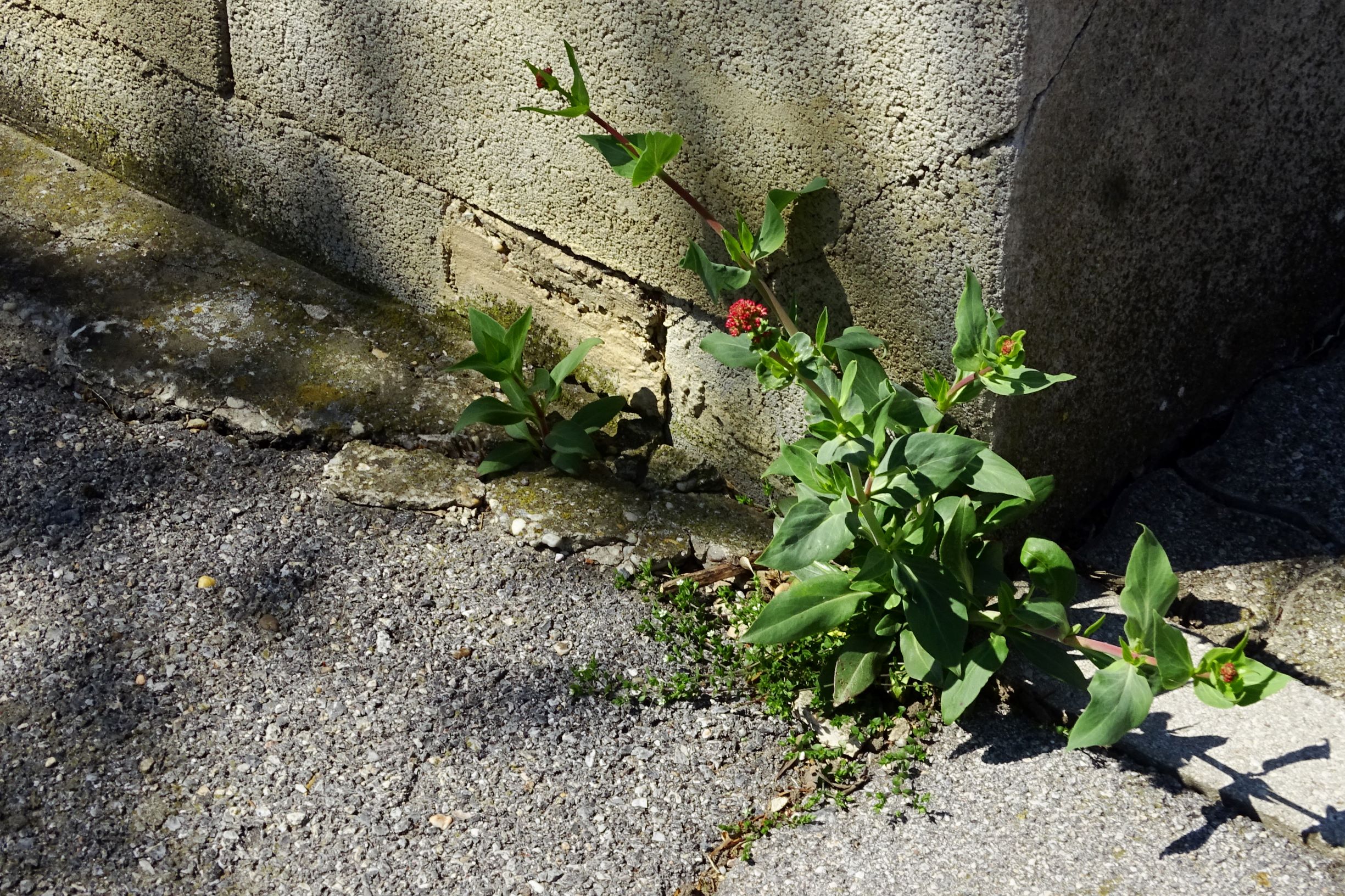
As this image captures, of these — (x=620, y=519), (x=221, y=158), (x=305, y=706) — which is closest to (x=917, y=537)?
(x=620, y=519)

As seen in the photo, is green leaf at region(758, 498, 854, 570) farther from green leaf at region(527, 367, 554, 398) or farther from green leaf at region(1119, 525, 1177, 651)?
green leaf at region(527, 367, 554, 398)

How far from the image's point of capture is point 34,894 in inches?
64.9

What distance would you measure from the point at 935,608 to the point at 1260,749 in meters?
0.56

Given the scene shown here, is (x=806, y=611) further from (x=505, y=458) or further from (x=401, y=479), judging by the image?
(x=401, y=479)

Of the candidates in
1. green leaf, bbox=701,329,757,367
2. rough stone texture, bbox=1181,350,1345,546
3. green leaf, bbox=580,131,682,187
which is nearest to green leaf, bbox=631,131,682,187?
green leaf, bbox=580,131,682,187

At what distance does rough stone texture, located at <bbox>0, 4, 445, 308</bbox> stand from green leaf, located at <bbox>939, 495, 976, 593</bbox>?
1468 millimetres

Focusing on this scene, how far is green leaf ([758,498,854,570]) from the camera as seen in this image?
1.69 meters

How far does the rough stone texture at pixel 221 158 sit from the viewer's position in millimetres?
2852

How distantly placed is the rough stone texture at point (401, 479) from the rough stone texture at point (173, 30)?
3.53 ft

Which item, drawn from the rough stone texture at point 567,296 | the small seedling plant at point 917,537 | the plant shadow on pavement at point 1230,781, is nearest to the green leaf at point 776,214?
the small seedling plant at point 917,537

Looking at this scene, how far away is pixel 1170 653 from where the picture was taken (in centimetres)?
162

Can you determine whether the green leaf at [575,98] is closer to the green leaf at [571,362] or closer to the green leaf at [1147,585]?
the green leaf at [571,362]

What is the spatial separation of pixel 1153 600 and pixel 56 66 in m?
3.05

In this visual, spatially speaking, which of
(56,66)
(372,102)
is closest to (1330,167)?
(372,102)
